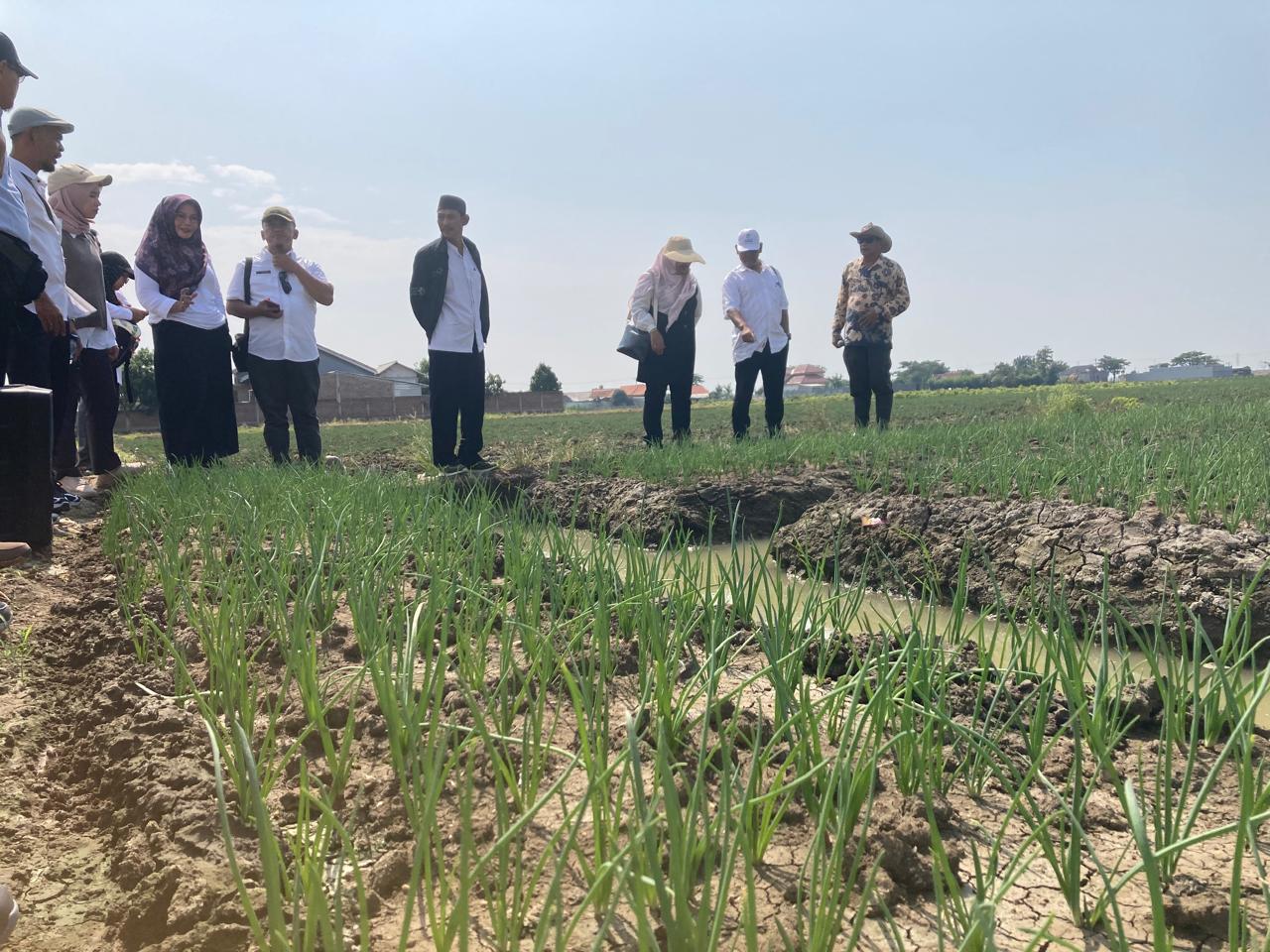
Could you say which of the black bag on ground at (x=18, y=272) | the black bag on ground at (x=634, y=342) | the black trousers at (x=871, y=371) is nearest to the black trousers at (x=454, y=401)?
the black bag on ground at (x=634, y=342)

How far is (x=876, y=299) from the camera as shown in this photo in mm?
6320

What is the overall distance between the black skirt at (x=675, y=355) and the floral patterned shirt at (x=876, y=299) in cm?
113

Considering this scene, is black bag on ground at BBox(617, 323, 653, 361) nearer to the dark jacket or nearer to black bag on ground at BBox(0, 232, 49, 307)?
the dark jacket

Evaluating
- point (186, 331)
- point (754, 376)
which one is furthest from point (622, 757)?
point (754, 376)

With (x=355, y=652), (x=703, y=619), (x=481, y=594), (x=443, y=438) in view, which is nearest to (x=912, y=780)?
(x=703, y=619)

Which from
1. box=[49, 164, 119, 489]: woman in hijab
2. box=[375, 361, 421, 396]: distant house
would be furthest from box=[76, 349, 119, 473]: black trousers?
box=[375, 361, 421, 396]: distant house

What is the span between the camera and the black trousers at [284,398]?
511cm

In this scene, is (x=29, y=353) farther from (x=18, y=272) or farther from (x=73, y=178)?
(x=73, y=178)

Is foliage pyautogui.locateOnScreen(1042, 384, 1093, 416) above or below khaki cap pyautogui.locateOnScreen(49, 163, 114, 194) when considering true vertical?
below

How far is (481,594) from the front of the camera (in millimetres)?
1635

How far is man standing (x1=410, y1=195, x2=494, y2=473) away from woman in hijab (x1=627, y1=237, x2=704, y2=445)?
1186mm

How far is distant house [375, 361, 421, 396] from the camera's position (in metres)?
47.6

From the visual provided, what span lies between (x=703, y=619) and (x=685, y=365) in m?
4.50

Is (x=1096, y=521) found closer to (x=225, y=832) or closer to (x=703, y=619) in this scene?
(x=703, y=619)
